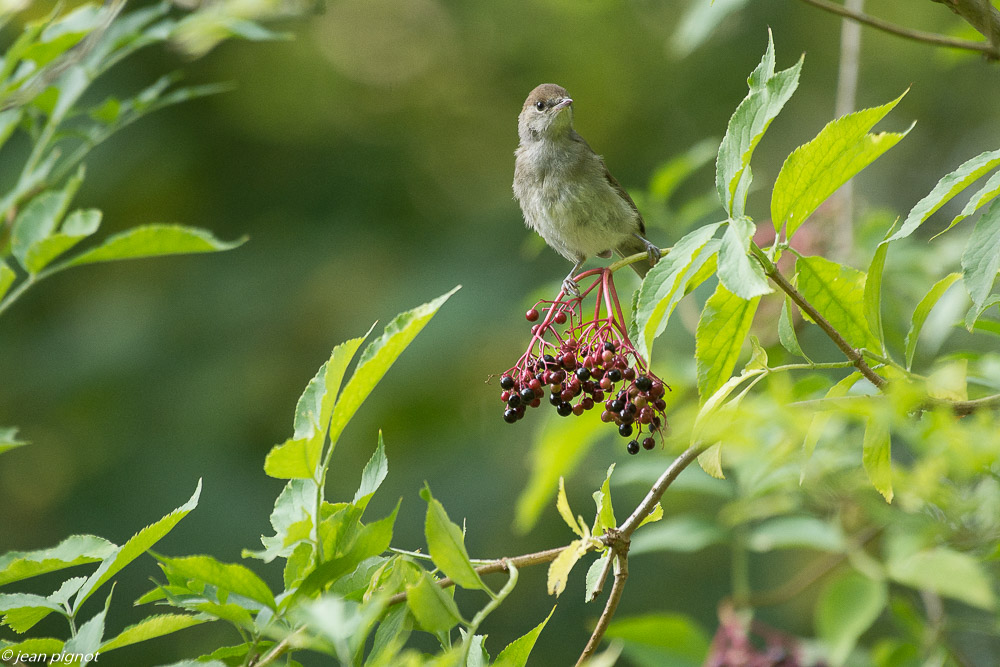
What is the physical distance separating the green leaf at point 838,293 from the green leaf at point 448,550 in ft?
2.23

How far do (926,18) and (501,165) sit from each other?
131 inches

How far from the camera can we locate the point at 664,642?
7.77 feet

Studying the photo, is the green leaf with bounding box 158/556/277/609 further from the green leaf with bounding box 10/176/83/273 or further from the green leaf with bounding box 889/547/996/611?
the green leaf with bounding box 889/547/996/611

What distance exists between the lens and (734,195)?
1.28 meters

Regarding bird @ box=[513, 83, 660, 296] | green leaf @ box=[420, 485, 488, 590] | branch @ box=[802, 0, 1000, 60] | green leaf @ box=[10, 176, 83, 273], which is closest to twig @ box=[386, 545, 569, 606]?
green leaf @ box=[420, 485, 488, 590]

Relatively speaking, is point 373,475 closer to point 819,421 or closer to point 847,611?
point 819,421

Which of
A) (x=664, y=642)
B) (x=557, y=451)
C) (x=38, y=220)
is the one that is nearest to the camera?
(x=38, y=220)

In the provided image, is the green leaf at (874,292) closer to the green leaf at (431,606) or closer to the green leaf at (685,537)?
the green leaf at (431,606)

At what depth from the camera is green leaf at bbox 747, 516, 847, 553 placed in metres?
2.40

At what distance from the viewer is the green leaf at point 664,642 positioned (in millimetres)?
2326

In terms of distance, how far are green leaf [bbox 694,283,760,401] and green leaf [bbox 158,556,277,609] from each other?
72cm

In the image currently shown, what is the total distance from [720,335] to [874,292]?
0.24m

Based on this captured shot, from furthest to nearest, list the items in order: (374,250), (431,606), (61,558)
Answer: (374,250)
(61,558)
(431,606)

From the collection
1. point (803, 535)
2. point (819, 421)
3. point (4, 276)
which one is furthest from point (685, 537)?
point (4, 276)
